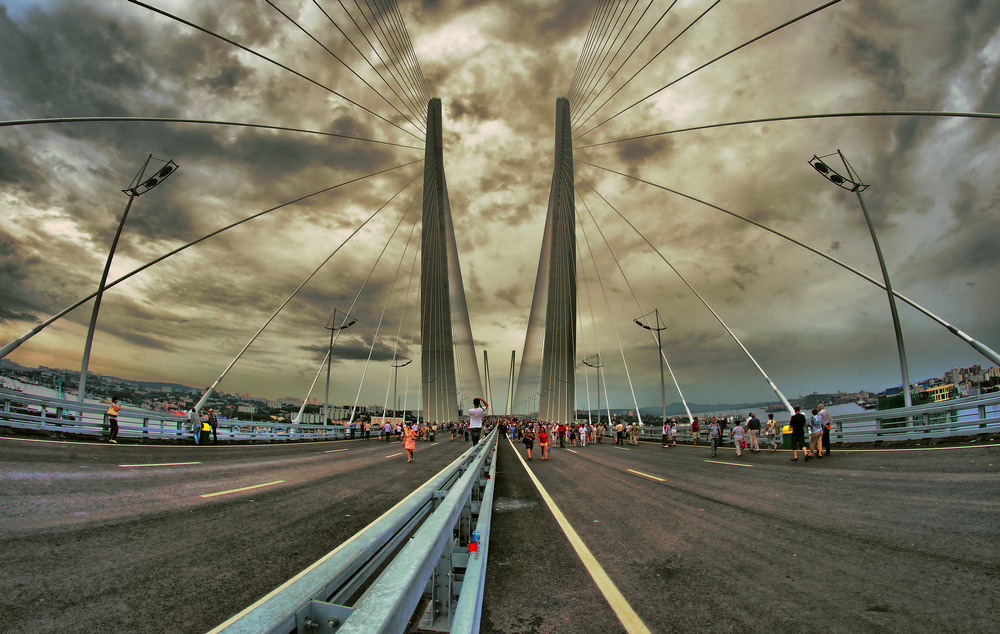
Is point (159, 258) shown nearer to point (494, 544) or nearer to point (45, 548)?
point (45, 548)

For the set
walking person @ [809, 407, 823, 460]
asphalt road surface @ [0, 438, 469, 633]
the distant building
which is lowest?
asphalt road surface @ [0, 438, 469, 633]

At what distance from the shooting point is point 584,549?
4.99 metres

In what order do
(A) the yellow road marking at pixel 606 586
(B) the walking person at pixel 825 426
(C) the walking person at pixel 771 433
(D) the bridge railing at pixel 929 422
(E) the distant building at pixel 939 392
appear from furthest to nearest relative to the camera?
(E) the distant building at pixel 939 392 → (C) the walking person at pixel 771 433 → (B) the walking person at pixel 825 426 → (D) the bridge railing at pixel 929 422 → (A) the yellow road marking at pixel 606 586

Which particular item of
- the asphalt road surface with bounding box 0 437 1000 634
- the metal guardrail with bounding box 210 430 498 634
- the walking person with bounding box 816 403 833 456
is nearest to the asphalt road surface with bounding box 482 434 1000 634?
the asphalt road surface with bounding box 0 437 1000 634

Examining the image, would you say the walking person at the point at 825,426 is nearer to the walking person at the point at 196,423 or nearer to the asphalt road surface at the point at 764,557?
the asphalt road surface at the point at 764,557

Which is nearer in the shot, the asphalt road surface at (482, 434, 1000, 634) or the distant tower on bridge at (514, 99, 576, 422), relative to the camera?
the asphalt road surface at (482, 434, 1000, 634)

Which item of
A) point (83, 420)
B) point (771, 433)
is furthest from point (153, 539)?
point (771, 433)

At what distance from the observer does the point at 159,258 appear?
18078mm

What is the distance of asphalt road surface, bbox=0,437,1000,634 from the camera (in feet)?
10.4

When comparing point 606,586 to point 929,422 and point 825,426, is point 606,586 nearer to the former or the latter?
point 825,426

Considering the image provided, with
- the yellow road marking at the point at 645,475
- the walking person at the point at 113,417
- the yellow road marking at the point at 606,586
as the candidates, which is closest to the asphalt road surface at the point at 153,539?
the yellow road marking at the point at 606,586

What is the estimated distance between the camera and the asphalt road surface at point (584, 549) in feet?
10.4

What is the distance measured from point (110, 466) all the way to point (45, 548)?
24.3 ft

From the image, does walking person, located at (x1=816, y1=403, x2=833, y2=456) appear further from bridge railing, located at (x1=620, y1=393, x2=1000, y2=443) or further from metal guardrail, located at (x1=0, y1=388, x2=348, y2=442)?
metal guardrail, located at (x1=0, y1=388, x2=348, y2=442)
